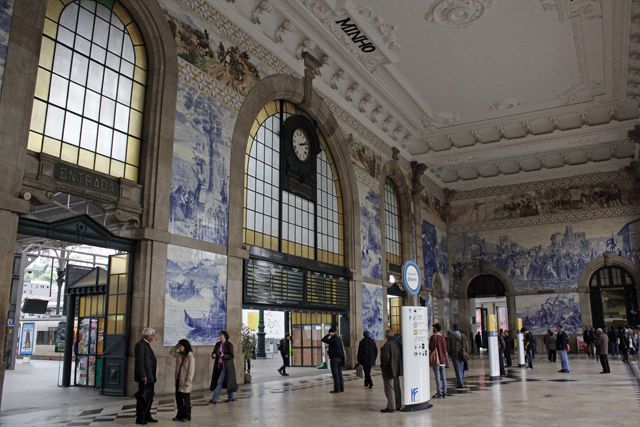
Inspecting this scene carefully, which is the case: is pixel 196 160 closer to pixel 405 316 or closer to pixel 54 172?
pixel 54 172

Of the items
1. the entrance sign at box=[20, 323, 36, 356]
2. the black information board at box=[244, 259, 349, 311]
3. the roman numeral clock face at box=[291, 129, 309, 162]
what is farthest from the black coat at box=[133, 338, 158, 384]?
the entrance sign at box=[20, 323, 36, 356]

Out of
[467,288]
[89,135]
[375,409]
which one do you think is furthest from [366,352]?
[467,288]

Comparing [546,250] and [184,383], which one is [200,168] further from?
[546,250]

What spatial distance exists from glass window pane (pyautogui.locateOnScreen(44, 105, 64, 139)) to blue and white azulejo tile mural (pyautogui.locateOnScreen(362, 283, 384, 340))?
1243cm

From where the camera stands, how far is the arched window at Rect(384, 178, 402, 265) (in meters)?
22.9

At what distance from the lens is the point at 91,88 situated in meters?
10.2

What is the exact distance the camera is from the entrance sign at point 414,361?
8.29 meters

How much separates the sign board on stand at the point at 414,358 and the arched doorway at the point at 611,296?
2114 centimetres

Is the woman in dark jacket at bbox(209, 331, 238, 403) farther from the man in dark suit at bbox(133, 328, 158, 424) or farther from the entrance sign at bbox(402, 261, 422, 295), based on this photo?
the entrance sign at bbox(402, 261, 422, 295)

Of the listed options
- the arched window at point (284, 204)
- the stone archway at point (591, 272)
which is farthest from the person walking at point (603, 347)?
the stone archway at point (591, 272)

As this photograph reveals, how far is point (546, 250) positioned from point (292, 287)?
58.5 ft

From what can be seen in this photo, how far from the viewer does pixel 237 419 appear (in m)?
7.55

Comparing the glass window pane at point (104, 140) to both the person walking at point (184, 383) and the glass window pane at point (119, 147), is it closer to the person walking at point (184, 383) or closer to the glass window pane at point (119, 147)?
the glass window pane at point (119, 147)

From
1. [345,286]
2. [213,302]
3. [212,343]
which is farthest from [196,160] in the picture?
[345,286]
